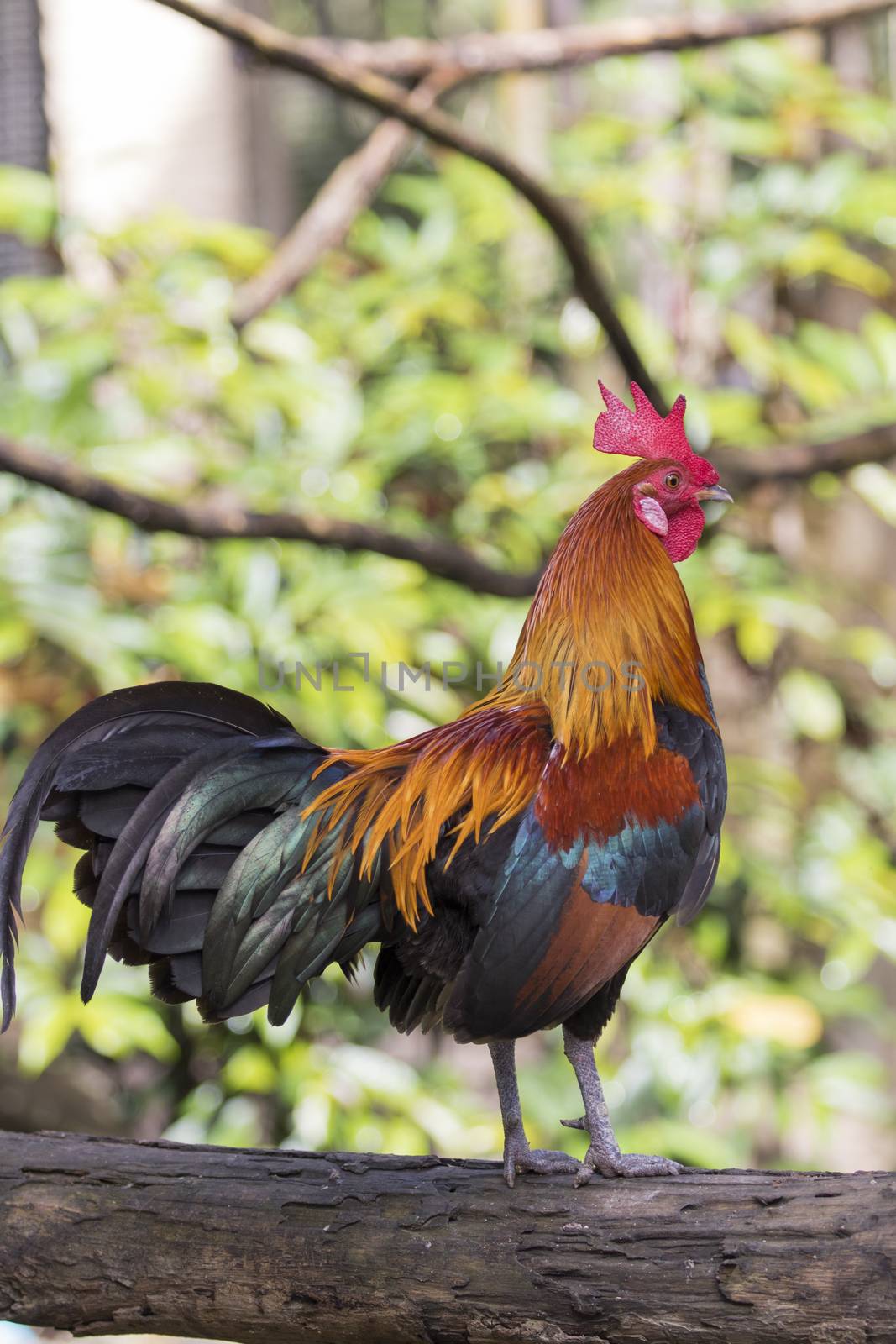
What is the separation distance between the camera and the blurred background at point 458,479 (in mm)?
3221

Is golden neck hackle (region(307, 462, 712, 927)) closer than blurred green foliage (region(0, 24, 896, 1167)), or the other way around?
golden neck hackle (region(307, 462, 712, 927))

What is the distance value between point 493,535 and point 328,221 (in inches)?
39.2

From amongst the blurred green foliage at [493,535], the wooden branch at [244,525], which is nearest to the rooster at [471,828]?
the wooden branch at [244,525]

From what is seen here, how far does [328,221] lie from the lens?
11.3ft

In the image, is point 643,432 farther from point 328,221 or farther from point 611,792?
point 328,221

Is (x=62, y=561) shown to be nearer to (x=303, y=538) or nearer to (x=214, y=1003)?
(x=303, y=538)

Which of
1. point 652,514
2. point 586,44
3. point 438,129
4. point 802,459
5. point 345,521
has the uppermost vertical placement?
point 586,44

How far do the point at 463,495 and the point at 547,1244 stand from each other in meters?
2.66

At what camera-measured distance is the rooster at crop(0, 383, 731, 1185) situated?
5.32ft

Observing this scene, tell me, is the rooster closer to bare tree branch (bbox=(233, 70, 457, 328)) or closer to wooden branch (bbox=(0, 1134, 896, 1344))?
wooden branch (bbox=(0, 1134, 896, 1344))

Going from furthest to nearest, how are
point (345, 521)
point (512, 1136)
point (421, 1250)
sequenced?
point (345, 521), point (512, 1136), point (421, 1250)

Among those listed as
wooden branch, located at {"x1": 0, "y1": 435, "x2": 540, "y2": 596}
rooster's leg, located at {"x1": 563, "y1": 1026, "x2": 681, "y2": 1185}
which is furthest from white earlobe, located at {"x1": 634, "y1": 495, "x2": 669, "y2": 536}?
wooden branch, located at {"x1": 0, "y1": 435, "x2": 540, "y2": 596}

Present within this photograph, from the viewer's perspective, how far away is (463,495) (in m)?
3.93

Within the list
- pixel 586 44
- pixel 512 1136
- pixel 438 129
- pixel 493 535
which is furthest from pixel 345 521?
pixel 512 1136
